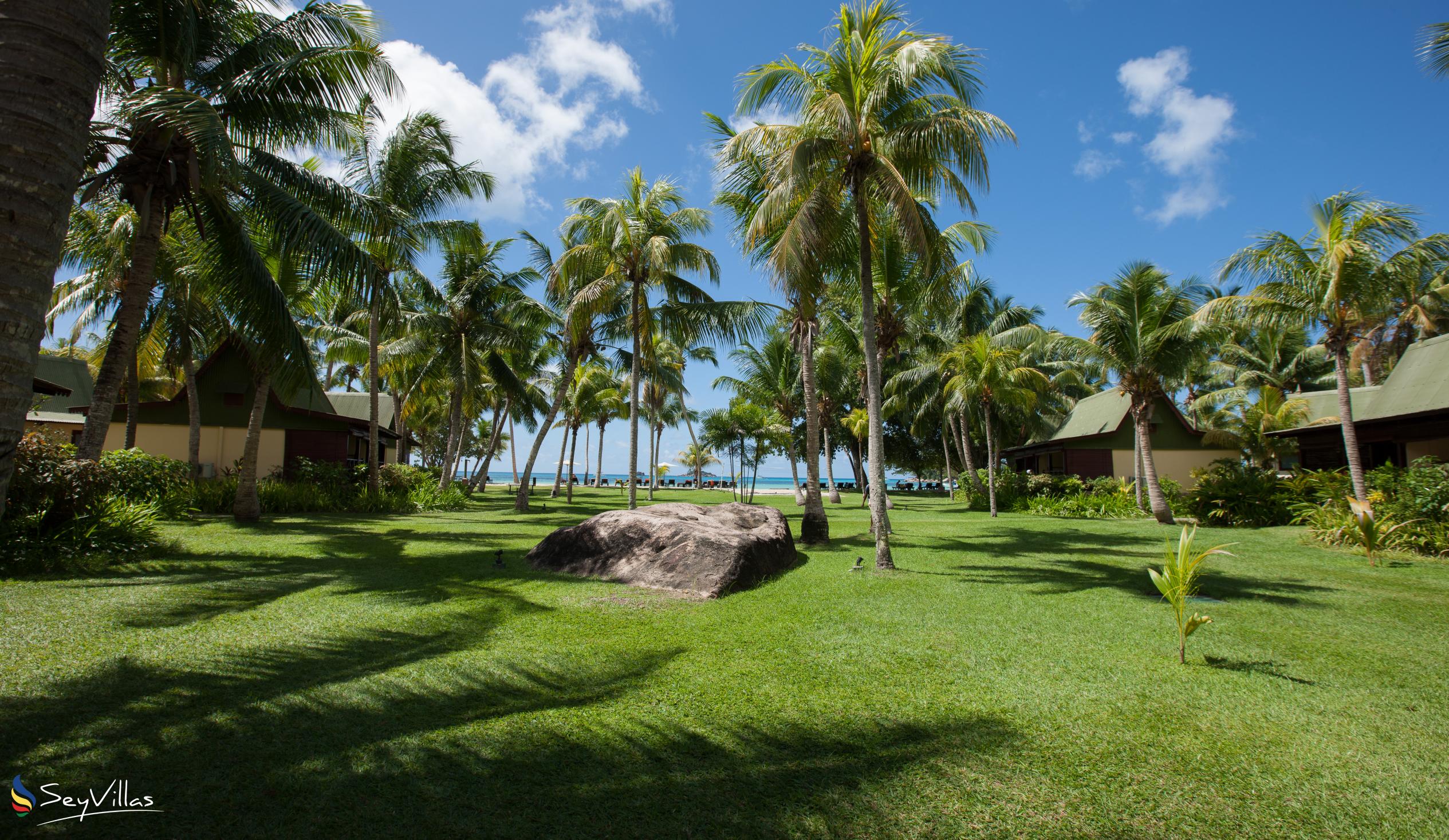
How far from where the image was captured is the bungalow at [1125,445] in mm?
26078

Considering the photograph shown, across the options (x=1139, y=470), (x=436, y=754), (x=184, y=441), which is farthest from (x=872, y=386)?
(x=184, y=441)

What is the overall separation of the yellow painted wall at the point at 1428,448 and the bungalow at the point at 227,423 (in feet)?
105

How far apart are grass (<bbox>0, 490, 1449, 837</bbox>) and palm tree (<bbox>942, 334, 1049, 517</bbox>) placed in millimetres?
14055

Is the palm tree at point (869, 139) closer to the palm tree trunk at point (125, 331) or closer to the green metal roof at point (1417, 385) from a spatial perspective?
the palm tree trunk at point (125, 331)

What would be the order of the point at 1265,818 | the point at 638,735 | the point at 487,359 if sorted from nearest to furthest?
the point at 1265,818 < the point at 638,735 < the point at 487,359

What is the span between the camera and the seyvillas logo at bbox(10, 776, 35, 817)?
2467mm

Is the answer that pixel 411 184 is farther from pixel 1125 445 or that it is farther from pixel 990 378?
pixel 1125 445

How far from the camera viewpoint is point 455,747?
10.5 feet

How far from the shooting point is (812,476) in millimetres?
13305

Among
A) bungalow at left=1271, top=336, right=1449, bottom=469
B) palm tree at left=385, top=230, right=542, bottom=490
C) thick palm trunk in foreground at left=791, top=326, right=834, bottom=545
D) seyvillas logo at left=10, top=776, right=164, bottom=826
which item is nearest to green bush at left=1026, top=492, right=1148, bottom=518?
bungalow at left=1271, top=336, right=1449, bottom=469

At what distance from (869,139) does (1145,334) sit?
40.5ft

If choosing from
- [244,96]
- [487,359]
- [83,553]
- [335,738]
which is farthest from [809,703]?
[487,359]

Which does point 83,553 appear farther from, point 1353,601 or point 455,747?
point 1353,601

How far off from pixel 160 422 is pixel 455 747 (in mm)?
24713
